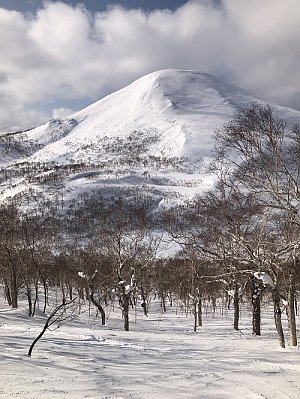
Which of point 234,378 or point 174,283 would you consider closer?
point 234,378

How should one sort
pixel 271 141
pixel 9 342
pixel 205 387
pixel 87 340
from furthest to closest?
pixel 87 340 → pixel 9 342 → pixel 271 141 → pixel 205 387

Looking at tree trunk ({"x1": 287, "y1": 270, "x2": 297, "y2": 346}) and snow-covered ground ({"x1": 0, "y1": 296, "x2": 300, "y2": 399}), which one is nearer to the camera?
snow-covered ground ({"x1": 0, "y1": 296, "x2": 300, "y2": 399})

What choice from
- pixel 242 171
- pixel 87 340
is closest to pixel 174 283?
pixel 87 340

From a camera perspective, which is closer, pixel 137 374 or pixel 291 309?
pixel 137 374

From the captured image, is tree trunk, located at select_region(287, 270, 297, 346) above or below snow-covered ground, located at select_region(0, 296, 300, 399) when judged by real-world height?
above

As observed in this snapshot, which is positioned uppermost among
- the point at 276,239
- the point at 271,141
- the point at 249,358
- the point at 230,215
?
the point at 271,141

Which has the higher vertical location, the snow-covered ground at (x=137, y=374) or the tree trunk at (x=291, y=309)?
the tree trunk at (x=291, y=309)

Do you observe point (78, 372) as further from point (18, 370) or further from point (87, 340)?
point (87, 340)

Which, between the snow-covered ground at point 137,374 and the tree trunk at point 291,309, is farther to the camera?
the tree trunk at point 291,309

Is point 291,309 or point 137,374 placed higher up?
point 291,309

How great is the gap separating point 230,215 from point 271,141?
5.51m

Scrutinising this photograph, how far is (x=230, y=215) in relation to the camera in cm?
1523

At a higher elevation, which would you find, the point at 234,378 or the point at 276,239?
the point at 276,239

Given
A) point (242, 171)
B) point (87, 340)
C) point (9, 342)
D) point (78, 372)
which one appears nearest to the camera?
point (78, 372)
